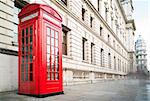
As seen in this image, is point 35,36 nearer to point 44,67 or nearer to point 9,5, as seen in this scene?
point 44,67

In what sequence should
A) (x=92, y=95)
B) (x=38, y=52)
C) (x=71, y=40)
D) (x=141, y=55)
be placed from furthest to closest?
(x=141, y=55), (x=71, y=40), (x=92, y=95), (x=38, y=52)

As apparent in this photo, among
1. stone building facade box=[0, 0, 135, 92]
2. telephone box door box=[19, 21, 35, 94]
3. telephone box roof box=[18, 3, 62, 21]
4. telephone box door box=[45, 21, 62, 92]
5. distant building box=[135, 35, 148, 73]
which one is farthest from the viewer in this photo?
distant building box=[135, 35, 148, 73]

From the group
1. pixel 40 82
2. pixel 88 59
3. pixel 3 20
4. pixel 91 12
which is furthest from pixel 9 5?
pixel 91 12

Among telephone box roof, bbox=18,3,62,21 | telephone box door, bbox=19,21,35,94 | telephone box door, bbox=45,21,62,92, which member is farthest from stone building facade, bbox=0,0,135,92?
telephone box door, bbox=45,21,62,92

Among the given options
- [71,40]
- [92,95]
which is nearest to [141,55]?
[71,40]

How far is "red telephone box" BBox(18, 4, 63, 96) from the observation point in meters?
6.19

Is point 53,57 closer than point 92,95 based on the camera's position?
Yes

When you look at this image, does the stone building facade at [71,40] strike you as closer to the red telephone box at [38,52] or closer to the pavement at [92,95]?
the red telephone box at [38,52]

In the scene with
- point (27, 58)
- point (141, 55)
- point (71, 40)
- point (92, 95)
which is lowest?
point (92, 95)

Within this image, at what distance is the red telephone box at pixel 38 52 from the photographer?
6191 mm

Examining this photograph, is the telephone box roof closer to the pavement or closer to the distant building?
the pavement

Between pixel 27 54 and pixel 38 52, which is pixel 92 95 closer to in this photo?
pixel 38 52

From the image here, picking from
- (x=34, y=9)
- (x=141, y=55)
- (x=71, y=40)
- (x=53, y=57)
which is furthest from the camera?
(x=141, y=55)

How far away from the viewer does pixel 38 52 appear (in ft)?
20.3
